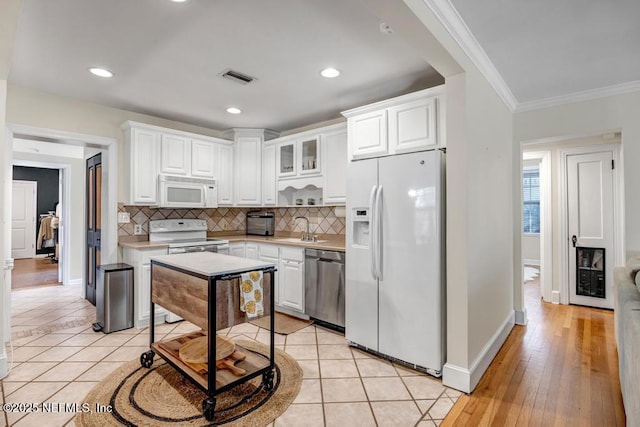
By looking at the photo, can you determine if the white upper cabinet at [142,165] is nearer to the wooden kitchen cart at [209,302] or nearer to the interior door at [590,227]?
the wooden kitchen cart at [209,302]

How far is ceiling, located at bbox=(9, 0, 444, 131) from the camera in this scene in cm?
205

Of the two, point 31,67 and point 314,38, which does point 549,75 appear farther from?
point 31,67

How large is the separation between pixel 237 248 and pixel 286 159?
1379mm

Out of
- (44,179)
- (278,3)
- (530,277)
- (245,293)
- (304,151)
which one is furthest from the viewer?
(44,179)

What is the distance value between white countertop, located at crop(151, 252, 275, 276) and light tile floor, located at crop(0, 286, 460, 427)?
0.94m

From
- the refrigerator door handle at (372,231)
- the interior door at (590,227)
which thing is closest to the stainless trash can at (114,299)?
the refrigerator door handle at (372,231)

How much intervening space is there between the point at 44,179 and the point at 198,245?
26.1 ft

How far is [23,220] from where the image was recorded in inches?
335

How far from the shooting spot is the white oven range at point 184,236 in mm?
3820

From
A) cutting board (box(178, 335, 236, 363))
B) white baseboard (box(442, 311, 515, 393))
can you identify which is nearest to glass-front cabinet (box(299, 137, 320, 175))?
cutting board (box(178, 335, 236, 363))

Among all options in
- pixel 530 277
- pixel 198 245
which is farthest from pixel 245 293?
pixel 530 277

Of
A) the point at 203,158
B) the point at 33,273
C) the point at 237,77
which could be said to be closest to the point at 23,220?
the point at 33,273

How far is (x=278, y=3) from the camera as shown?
1952 mm

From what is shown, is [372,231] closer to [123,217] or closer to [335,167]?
[335,167]
